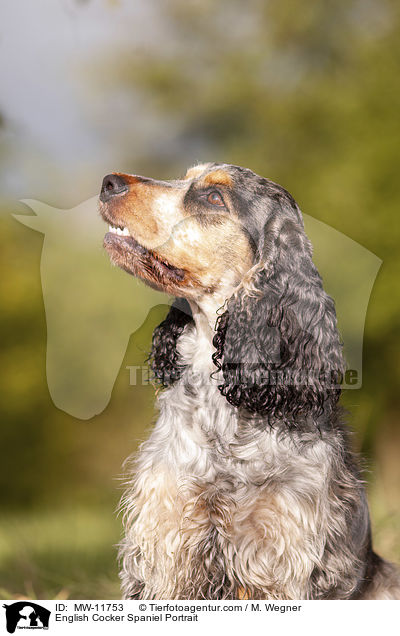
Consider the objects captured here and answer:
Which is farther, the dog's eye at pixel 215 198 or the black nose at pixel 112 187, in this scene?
the dog's eye at pixel 215 198

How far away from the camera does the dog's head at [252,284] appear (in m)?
2.23

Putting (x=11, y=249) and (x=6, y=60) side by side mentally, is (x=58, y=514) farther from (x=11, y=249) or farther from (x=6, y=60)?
(x=6, y=60)

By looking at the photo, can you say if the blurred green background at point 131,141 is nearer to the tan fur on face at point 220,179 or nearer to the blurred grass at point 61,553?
the blurred grass at point 61,553

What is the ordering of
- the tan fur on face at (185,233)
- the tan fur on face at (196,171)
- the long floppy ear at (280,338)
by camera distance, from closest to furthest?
1. the tan fur on face at (185,233)
2. the long floppy ear at (280,338)
3. the tan fur on face at (196,171)

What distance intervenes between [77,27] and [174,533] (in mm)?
1857

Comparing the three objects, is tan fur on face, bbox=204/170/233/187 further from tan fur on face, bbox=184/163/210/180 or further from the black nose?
the black nose

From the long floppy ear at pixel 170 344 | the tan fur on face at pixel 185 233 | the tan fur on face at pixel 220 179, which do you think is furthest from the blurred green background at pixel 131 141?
the tan fur on face at pixel 185 233

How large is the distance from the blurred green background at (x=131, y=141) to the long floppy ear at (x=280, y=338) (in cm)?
35
